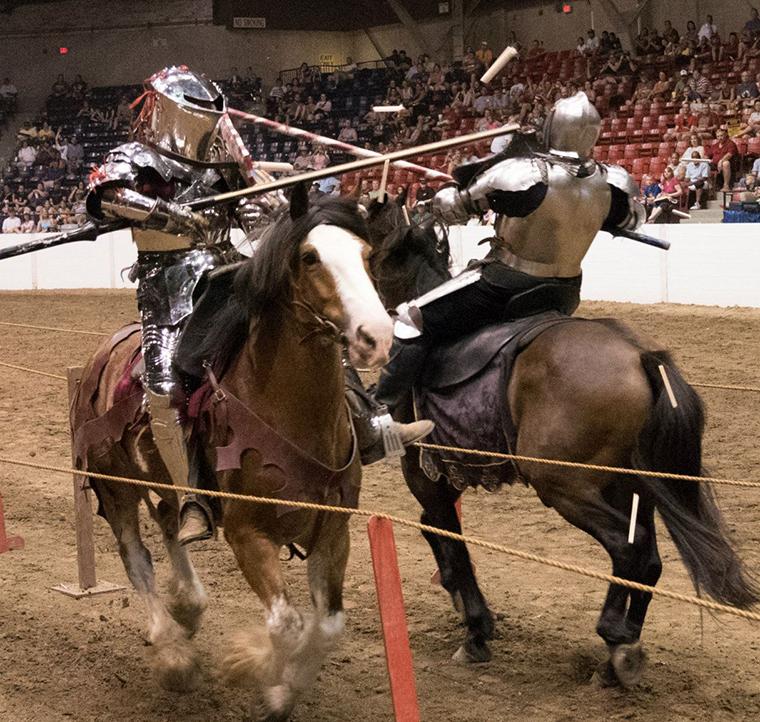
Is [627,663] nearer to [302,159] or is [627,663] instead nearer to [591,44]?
[302,159]

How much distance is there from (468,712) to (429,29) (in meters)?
25.0

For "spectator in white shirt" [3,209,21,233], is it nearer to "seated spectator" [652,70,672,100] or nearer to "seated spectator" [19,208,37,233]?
"seated spectator" [19,208,37,233]

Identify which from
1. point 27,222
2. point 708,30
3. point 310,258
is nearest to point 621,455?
point 310,258

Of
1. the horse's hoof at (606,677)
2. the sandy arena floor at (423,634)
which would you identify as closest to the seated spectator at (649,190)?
the sandy arena floor at (423,634)

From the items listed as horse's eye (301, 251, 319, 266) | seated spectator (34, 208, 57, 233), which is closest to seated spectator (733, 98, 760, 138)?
seated spectator (34, 208, 57, 233)

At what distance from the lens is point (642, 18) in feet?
73.8

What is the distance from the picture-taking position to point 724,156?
15453mm

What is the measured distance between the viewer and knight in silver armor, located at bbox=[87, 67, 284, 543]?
3.99 metres

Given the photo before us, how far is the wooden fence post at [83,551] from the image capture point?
5.39 m

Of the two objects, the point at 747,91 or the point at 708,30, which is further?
the point at 708,30

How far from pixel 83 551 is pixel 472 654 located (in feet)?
6.69

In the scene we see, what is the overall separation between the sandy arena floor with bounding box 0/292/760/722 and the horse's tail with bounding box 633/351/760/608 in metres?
0.39

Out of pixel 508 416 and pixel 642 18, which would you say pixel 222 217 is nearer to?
pixel 508 416

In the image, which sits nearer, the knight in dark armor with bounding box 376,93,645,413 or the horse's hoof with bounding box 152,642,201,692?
the horse's hoof with bounding box 152,642,201,692
